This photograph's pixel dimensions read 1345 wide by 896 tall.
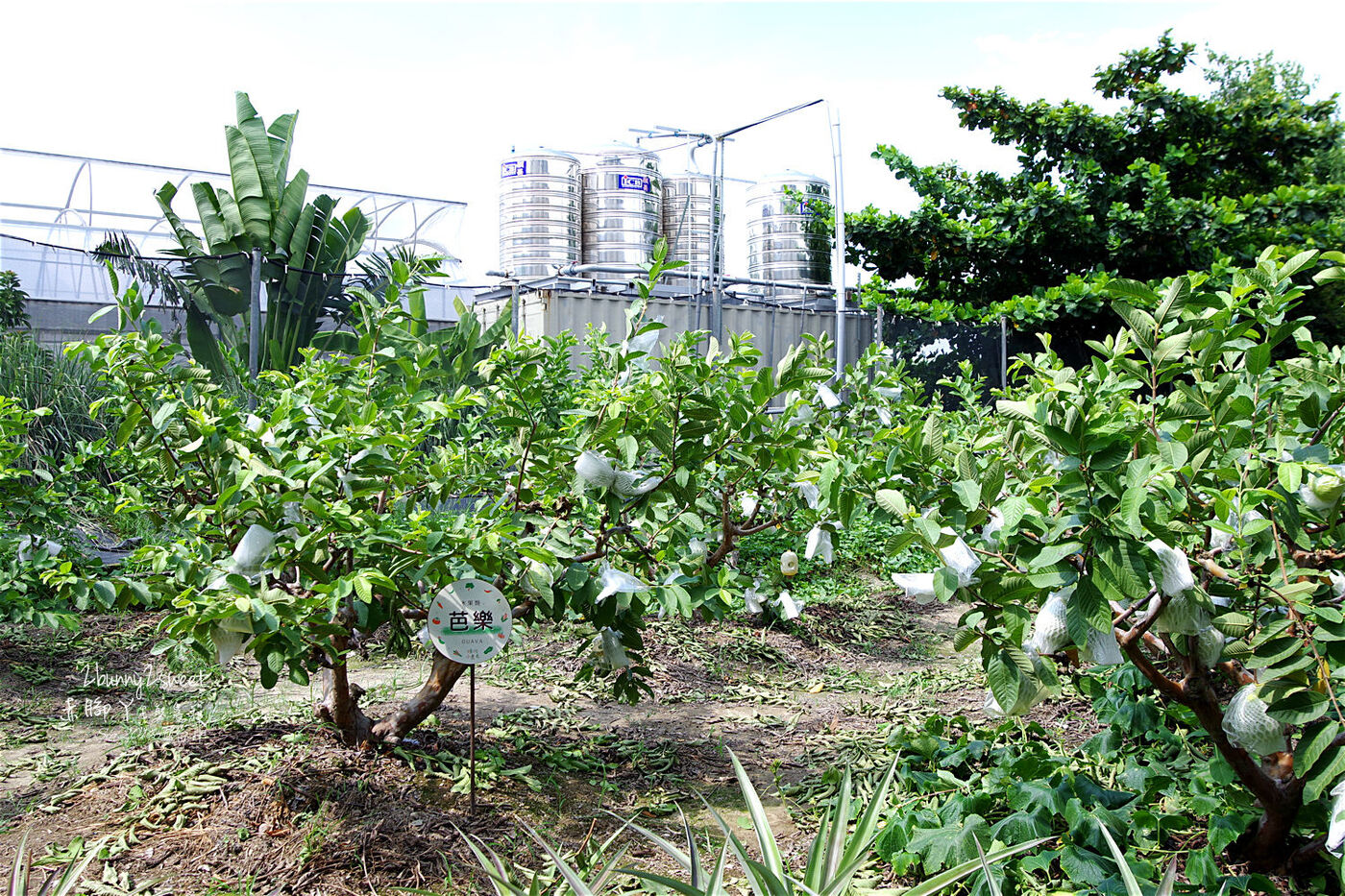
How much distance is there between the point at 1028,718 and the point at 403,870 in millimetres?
2327

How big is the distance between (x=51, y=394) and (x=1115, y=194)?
12004 mm

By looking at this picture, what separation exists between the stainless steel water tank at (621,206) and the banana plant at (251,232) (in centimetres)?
294

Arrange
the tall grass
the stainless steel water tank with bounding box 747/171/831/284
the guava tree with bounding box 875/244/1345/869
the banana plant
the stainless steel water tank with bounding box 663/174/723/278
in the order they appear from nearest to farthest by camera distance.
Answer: the guava tree with bounding box 875/244/1345/869 → the tall grass → the banana plant → the stainless steel water tank with bounding box 747/171/831/284 → the stainless steel water tank with bounding box 663/174/723/278

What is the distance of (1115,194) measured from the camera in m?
12.4

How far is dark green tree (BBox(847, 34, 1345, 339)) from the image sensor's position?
1200 cm

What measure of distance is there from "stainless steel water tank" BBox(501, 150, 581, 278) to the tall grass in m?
5.18

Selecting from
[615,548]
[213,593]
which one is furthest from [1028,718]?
[213,593]

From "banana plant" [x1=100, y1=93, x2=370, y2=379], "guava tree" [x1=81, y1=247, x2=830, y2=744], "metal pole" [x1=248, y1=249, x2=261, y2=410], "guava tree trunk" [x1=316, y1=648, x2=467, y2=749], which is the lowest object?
"guava tree trunk" [x1=316, y1=648, x2=467, y2=749]

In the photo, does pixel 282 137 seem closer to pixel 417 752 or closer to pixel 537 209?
pixel 537 209

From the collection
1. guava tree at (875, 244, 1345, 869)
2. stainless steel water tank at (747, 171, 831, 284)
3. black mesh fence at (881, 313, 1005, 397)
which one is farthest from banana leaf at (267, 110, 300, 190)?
guava tree at (875, 244, 1345, 869)

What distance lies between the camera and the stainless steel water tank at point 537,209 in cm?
1157

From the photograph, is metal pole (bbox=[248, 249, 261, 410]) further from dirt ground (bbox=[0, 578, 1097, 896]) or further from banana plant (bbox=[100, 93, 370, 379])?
dirt ground (bbox=[0, 578, 1097, 896])

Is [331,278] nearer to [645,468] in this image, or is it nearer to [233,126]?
[233,126]

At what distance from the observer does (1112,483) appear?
162 centimetres
